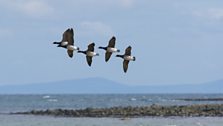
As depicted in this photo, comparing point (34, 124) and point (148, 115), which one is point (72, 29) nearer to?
point (34, 124)

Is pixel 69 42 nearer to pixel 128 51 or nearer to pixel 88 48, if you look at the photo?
Answer: pixel 88 48

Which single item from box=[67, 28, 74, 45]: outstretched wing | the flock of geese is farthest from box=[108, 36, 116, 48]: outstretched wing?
box=[67, 28, 74, 45]: outstretched wing

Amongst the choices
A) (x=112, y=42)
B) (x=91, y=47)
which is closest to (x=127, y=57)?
(x=112, y=42)

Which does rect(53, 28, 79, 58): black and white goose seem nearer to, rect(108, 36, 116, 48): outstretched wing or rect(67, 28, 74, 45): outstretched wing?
rect(67, 28, 74, 45): outstretched wing

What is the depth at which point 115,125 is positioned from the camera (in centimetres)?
5566

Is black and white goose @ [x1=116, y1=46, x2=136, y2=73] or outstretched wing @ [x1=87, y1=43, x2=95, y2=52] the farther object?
black and white goose @ [x1=116, y1=46, x2=136, y2=73]

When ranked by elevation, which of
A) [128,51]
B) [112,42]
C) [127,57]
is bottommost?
[127,57]

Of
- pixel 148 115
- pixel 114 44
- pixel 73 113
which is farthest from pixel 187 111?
pixel 114 44

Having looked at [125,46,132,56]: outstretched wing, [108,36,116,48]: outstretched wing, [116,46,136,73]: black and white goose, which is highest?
[108,36,116,48]: outstretched wing

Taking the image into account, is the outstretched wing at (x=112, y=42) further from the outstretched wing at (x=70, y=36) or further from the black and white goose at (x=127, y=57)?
the outstretched wing at (x=70, y=36)

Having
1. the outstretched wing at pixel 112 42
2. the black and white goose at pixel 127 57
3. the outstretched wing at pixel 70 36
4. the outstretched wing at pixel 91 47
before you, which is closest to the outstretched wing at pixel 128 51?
the black and white goose at pixel 127 57

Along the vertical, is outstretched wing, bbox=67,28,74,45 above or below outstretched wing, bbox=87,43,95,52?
above

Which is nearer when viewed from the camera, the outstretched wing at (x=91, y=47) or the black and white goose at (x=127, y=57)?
the outstretched wing at (x=91, y=47)

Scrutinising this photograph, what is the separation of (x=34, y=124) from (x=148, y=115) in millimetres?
14801
